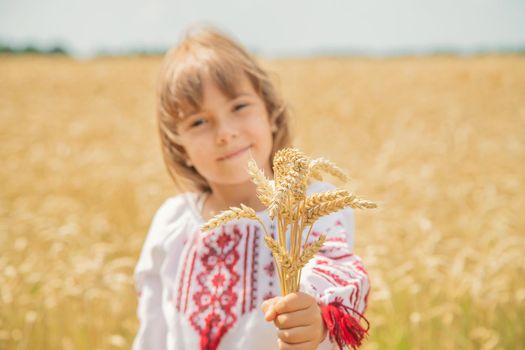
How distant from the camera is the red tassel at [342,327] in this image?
1.17 m

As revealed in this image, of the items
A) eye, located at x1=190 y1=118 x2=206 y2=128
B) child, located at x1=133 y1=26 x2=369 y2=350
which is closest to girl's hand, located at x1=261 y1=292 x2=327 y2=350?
child, located at x1=133 y1=26 x2=369 y2=350

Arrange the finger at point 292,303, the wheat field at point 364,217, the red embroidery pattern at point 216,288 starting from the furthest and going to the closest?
the wheat field at point 364,217 < the red embroidery pattern at point 216,288 < the finger at point 292,303

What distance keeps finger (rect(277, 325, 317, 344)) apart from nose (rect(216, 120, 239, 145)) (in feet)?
2.35

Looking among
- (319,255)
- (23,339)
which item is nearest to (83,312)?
(23,339)

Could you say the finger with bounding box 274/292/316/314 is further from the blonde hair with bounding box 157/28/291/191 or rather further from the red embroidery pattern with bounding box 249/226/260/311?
the blonde hair with bounding box 157/28/291/191

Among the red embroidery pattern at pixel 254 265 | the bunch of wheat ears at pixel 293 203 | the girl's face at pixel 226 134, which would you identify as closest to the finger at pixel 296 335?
the bunch of wheat ears at pixel 293 203

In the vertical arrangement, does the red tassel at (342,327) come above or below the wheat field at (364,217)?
above

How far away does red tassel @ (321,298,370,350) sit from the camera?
1.17m

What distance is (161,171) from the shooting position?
5758 millimetres

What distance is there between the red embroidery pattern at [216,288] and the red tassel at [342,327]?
0.48 m

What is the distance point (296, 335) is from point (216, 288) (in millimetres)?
596

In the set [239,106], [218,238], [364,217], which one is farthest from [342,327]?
[364,217]

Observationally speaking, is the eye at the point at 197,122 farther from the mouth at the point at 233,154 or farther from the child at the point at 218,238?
the mouth at the point at 233,154

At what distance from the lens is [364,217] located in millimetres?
4039
